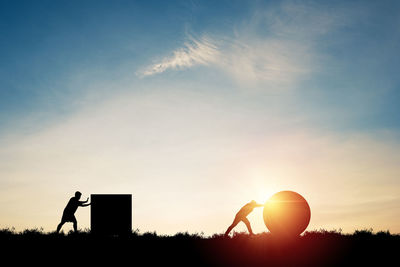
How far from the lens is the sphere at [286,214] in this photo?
1859 centimetres

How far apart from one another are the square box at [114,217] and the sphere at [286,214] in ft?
20.4

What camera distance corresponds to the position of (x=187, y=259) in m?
15.1

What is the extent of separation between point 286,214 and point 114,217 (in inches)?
297

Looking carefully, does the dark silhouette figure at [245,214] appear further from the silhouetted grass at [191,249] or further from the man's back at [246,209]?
the silhouetted grass at [191,249]

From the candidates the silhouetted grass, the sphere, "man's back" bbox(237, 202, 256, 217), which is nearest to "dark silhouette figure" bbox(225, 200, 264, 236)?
"man's back" bbox(237, 202, 256, 217)

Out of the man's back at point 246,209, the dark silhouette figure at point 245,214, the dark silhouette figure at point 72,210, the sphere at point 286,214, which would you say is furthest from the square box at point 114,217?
the sphere at point 286,214

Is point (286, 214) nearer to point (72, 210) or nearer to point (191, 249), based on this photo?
point (191, 249)

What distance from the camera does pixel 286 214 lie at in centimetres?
1870

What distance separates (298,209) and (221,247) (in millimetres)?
4516

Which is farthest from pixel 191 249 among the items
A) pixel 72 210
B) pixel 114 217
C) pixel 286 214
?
pixel 72 210

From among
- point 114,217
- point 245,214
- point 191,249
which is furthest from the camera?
point 245,214

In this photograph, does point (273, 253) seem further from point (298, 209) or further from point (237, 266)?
point (298, 209)

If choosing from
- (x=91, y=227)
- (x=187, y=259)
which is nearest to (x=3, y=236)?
(x=91, y=227)

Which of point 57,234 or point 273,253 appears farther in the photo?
point 57,234
